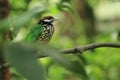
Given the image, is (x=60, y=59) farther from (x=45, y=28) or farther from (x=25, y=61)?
(x=45, y=28)

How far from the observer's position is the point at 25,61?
39 centimetres

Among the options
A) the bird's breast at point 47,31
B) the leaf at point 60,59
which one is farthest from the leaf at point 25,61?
the bird's breast at point 47,31

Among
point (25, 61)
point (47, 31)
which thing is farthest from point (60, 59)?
point (47, 31)

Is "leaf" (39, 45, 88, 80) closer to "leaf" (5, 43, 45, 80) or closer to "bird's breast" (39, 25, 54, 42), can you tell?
"leaf" (5, 43, 45, 80)

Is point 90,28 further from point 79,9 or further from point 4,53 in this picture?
point 4,53

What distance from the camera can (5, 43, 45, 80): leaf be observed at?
38 cm

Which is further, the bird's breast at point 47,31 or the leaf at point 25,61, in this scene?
the bird's breast at point 47,31

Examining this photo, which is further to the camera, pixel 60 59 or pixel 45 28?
pixel 45 28

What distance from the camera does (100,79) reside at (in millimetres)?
2088

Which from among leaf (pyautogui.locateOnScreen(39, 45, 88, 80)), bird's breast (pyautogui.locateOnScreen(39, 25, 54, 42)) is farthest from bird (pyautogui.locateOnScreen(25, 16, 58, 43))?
leaf (pyautogui.locateOnScreen(39, 45, 88, 80))

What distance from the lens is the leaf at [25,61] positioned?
38 centimetres

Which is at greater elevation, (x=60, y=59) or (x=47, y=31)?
(x=60, y=59)

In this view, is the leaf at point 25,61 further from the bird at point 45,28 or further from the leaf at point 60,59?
the bird at point 45,28

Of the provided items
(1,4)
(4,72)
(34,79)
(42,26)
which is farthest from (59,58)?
(42,26)
